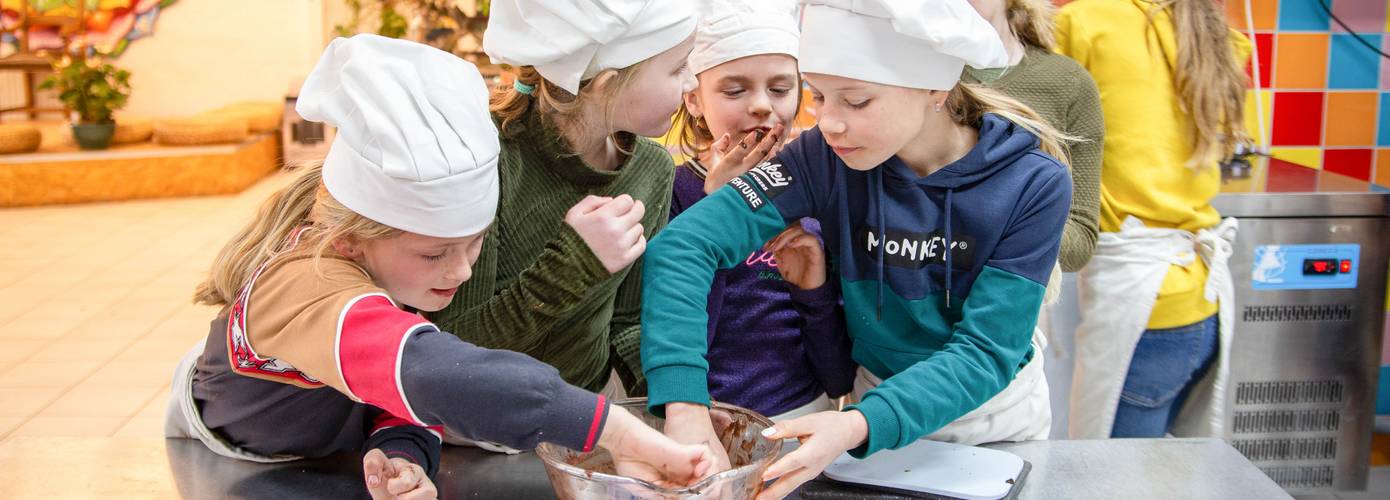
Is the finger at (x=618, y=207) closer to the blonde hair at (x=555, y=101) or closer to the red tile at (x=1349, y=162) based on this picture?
the blonde hair at (x=555, y=101)

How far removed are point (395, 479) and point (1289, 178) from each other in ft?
7.89

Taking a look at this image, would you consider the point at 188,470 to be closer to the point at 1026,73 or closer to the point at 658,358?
the point at 658,358

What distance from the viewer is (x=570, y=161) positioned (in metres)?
1.44

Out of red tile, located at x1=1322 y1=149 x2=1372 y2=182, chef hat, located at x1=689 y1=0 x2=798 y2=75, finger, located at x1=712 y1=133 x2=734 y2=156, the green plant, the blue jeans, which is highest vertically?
chef hat, located at x1=689 y1=0 x2=798 y2=75

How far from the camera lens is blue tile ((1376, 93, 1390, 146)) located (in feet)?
10.9

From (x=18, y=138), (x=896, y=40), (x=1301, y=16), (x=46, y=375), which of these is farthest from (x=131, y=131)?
(x=896, y=40)

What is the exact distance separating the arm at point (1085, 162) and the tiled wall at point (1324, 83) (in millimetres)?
1487

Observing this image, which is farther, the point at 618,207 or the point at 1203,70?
the point at 1203,70

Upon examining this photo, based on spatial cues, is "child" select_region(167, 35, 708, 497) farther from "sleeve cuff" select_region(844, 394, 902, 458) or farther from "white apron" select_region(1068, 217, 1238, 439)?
"white apron" select_region(1068, 217, 1238, 439)

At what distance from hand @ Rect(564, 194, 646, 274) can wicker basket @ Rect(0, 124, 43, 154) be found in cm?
632

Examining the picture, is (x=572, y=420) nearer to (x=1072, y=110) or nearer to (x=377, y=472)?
(x=377, y=472)

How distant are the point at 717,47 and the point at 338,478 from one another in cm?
79

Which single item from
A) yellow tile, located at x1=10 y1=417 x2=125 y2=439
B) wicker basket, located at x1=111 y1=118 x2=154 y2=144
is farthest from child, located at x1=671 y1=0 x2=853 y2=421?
wicker basket, located at x1=111 y1=118 x2=154 y2=144

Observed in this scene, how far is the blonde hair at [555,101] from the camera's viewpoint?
139 centimetres
